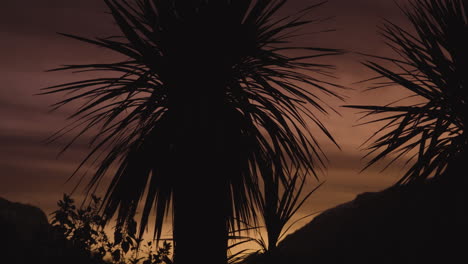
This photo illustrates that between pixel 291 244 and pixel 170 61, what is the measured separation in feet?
82.7

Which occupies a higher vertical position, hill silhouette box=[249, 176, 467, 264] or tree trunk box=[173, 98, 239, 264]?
hill silhouette box=[249, 176, 467, 264]

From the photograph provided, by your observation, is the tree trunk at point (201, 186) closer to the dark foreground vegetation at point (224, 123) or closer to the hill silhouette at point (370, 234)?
the dark foreground vegetation at point (224, 123)

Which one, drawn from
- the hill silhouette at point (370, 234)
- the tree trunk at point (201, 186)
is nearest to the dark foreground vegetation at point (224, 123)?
the tree trunk at point (201, 186)

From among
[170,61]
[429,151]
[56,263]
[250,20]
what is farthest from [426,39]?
[56,263]

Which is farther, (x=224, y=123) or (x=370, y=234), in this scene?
(x=370, y=234)

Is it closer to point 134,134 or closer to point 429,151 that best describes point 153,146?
point 134,134

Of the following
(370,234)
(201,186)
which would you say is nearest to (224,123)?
(201,186)

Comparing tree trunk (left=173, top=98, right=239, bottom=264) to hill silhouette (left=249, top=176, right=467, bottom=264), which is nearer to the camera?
tree trunk (left=173, top=98, right=239, bottom=264)

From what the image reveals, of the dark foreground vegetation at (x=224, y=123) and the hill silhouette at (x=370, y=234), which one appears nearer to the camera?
the dark foreground vegetation at (x=224, y=123)

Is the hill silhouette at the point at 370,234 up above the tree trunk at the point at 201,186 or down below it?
above

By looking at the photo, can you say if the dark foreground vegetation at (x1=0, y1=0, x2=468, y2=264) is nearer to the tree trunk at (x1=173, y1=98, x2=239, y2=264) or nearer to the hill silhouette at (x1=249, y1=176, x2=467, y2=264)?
the tree trunk at (x1=173, y1=98, x2=239, y2=264)

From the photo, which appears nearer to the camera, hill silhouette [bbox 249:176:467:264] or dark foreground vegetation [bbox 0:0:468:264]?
dark foreground vegetation [bbox 0:0:468:264]

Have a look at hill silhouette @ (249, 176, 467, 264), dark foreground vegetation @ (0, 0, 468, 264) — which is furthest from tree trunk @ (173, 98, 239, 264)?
hill silhouette @ (249, 176, 467, 264)

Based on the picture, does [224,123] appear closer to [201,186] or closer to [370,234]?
[201,186]
